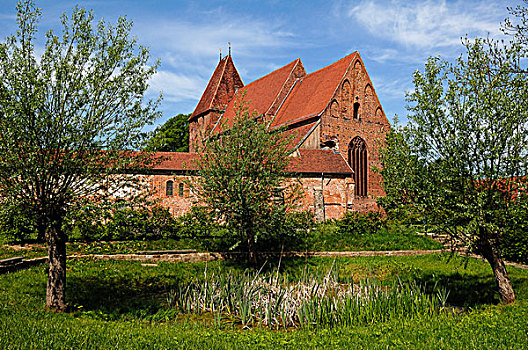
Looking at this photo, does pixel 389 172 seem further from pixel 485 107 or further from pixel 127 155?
pixel 127 155

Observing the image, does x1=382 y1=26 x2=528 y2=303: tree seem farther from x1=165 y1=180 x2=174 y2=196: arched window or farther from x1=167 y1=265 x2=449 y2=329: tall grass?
x1=165 y1=180 x2=174 y2=196: arched window

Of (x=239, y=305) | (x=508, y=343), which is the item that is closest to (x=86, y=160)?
(x=239, y=305)

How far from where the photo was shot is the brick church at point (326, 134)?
2573 cm

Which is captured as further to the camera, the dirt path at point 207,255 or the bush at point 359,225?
the bush at point 359,225

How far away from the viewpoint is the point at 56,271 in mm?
8141

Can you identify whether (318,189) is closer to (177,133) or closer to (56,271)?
(56,271)

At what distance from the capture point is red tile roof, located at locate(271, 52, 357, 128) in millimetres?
30500

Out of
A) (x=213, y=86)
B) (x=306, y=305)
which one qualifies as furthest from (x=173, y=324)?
(x=213, y=86)

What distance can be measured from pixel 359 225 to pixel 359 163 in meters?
10.9

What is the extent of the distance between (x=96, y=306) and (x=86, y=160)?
3.46 meters

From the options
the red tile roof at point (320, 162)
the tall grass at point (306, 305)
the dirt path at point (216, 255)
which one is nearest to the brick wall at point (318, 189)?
the red tile roof at point (320, 162)

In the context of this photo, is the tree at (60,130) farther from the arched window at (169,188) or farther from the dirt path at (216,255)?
the arched window at (169,188)

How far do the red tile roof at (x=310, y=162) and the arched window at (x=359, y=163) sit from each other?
3149 mm

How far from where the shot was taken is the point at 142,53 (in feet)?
29.1
